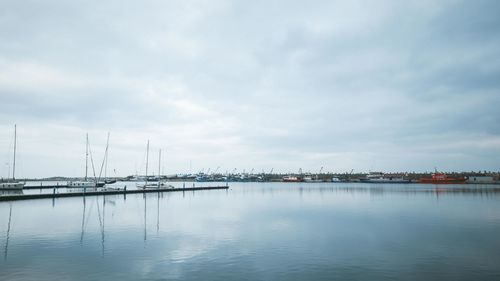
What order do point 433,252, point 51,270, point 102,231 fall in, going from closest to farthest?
1. point 51,270
2. point 433,252
3. point 102,231

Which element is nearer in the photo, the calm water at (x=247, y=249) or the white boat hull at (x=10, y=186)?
the calm water at (x=247, y=249)

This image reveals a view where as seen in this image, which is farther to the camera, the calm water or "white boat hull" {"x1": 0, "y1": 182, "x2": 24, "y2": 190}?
"white boat hull" {"x1": 0, "y1": 182, "x2": 24, "y2": 190}

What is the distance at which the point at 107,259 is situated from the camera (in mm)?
24625

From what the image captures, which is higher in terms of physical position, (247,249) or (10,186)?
(10,186)

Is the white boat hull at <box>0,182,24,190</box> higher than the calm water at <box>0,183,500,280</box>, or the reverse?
the white boat hull at <box>0,182,24,190</box>

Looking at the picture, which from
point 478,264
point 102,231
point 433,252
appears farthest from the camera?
point 102,231

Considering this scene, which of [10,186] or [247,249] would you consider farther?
[10,186]

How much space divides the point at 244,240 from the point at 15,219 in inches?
1201

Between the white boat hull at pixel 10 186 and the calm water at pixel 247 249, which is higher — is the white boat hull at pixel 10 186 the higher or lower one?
the higher one

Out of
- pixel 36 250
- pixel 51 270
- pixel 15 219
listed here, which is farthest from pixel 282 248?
pixel 15 219

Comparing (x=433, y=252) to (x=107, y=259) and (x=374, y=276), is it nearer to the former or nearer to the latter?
(x=374, y=276)

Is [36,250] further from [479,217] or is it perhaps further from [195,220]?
[479,217]

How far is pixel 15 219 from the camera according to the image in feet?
144

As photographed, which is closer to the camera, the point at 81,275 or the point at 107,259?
the point at 81,275
